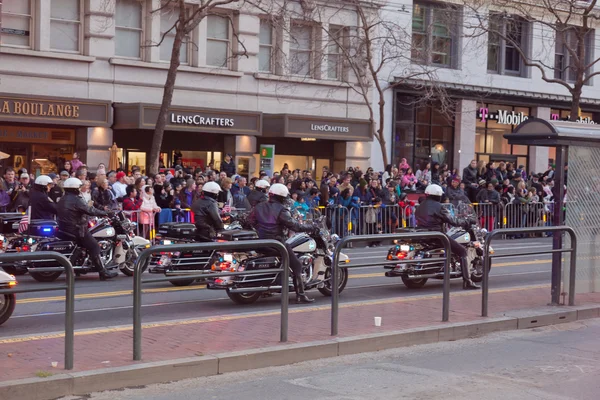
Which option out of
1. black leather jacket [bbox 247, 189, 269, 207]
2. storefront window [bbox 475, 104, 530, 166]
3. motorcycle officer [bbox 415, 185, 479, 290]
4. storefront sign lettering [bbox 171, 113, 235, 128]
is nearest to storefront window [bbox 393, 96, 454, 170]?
storefront window [bbox 475, 104, 530, 166]

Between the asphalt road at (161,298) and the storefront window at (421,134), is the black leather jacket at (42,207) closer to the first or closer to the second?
the asphalt road at (161,298)

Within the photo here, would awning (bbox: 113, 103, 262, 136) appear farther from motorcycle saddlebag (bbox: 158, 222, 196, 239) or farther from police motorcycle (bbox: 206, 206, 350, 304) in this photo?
police motorcycle (bbox: 206, 206, 350, 304)

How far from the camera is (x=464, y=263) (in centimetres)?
1534

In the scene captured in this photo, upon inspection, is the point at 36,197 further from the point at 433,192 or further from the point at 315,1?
the point at 315,1

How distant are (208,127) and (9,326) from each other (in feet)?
63.1

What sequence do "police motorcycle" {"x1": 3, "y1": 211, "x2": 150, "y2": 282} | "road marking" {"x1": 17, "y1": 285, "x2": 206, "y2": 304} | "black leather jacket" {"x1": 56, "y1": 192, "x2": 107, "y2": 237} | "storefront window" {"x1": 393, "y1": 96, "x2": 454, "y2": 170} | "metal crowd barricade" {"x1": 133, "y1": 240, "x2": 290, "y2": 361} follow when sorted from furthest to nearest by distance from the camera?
"storefront window" {"x1": 393, "y1": 96, "x2": 454, "y2": 170}
"police motorcycle" {"x1": 3, "y1": 211, "x2": 150, "y2": 282}
"black leather jacket" {"x1": 56, "y1": 192, "x2": 107, "y2": 237}
"road marking" {"x1": 17, "y1": 285, "x2": 206, "y2": 304}
"metal crowd barricade" {"x1": 133, "y1": 240, "x2": 290, "y2": 361}

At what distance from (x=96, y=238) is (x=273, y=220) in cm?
437

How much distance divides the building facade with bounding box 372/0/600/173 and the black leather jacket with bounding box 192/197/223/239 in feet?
58.4

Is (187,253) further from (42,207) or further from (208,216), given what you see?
(42,207)

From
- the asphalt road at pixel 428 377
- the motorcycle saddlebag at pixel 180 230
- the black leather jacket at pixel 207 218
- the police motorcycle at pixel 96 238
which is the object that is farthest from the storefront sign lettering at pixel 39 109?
the asphalt road at pixel 428 377

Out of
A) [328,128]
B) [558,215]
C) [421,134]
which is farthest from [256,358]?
[421,134]

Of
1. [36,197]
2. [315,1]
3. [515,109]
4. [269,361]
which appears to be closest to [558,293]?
[269,361]

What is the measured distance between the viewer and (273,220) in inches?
528

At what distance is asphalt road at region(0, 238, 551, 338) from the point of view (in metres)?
10.5
